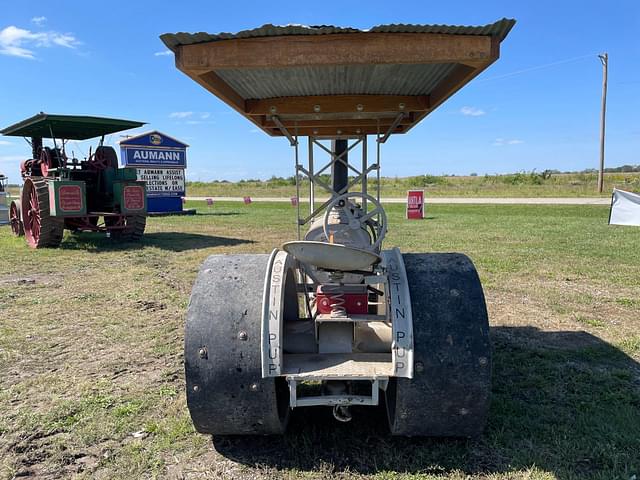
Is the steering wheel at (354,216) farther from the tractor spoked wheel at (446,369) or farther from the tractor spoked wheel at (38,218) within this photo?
the tractor spoked wheel at (38,218)

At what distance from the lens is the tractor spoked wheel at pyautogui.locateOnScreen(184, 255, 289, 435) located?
2.73 metres

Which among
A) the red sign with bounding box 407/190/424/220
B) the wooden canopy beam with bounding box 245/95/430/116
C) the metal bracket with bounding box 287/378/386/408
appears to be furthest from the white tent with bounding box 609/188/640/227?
the metal bracket with bounding box 287/378/386/408

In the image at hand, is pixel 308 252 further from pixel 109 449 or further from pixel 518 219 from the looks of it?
pixel 518 219

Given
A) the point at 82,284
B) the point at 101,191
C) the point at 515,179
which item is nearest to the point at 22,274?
the point at 82,284

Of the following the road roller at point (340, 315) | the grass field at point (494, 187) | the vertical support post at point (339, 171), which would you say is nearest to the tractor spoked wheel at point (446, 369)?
the road roller at point (340, 315)

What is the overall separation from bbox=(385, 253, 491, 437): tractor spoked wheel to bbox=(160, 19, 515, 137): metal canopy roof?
50.9 inches

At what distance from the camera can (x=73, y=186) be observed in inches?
435

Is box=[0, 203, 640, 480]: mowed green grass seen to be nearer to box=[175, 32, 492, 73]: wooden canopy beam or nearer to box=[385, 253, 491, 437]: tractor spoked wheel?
box=[385, 253, 491, 437]: tractor spoked wheel

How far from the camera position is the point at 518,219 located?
1769cm

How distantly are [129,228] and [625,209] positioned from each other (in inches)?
561

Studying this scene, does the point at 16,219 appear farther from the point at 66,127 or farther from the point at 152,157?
the point at 152,157

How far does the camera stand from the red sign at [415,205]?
18.8 metres

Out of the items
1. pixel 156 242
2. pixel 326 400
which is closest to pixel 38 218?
pixel 156 242

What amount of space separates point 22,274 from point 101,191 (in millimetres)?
4490
